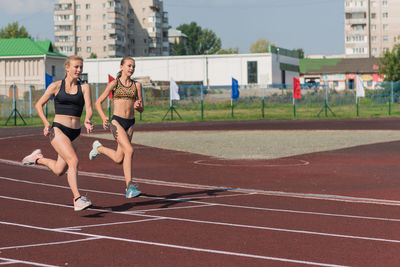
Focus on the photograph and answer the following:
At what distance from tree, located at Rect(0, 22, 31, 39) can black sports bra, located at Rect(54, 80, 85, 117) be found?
3772 inches

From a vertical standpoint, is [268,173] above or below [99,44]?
below

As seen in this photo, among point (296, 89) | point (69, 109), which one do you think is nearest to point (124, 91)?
point (69, 109)

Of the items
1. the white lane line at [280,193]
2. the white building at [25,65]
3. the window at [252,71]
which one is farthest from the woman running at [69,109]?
the window at [252,71]

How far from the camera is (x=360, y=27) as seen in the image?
13875 centimetres

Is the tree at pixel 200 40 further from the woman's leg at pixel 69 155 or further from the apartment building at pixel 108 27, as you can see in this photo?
the woman's leg at pixel 69 155

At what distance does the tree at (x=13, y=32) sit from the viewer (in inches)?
3959

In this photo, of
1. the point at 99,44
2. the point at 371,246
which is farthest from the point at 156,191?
the point at 99,44

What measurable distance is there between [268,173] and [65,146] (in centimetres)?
581

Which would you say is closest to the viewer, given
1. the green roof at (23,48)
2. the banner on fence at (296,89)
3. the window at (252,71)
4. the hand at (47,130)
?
the hand at (47,130)

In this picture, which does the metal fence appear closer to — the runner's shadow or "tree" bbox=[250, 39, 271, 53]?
the runner's shadow

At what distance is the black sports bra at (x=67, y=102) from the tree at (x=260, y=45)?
14193cm

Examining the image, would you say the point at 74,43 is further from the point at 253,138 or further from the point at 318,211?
the point at 318,211

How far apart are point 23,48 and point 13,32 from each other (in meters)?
34.4

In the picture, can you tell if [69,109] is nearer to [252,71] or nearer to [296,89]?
[296,89]
